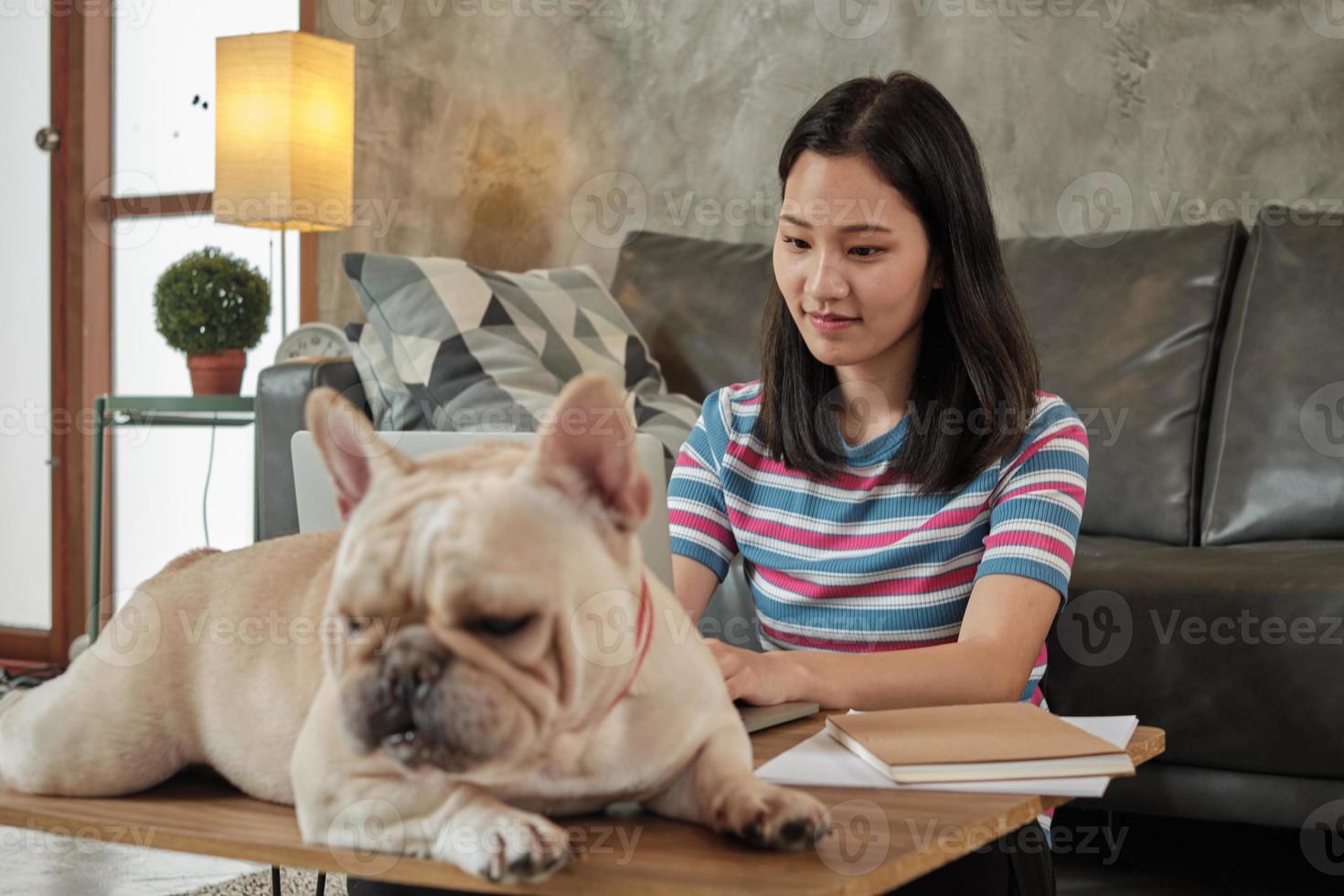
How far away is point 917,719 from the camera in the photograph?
3.16 feet

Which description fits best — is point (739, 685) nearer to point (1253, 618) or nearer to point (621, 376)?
point (1253, 618)

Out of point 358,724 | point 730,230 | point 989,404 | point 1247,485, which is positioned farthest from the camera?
point 730,230

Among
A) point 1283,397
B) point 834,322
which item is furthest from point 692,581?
point 1283,397

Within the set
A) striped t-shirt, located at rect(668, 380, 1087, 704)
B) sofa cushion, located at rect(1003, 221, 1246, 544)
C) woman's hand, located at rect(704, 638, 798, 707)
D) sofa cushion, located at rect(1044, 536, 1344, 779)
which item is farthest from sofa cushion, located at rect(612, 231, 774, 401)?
woman's hand, located at rect(704, 638, 798, 707)

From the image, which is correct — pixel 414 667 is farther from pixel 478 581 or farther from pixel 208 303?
pixel 208 303

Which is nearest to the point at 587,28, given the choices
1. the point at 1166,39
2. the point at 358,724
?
the point at 1166,39

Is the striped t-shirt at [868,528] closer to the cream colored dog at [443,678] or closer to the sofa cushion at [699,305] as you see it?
the cream colored dog at [443,678]

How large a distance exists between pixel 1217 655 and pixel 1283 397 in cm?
65

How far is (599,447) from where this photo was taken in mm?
648

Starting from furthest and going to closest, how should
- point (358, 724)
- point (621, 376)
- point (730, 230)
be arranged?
point (730, 230), point (621, 376), point (358, 724)

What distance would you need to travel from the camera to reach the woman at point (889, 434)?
133 cm

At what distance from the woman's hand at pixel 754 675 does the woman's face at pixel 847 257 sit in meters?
0.39

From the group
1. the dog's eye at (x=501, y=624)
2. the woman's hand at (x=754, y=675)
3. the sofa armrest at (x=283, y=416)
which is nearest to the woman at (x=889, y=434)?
the woman's hand at (x=754, y=675)

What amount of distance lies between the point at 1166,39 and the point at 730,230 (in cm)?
107
